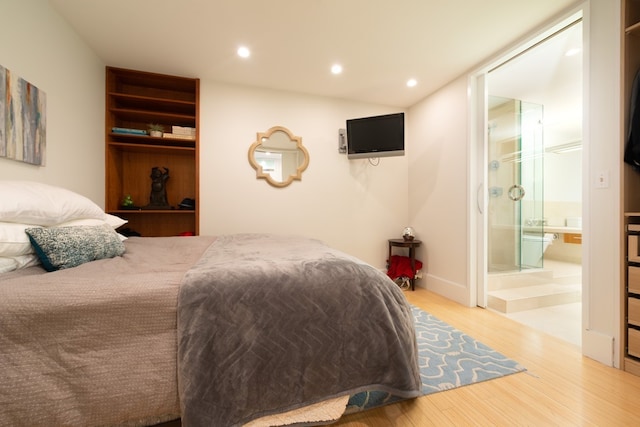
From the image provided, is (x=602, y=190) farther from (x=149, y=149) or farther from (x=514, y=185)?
(x=149, y=149)

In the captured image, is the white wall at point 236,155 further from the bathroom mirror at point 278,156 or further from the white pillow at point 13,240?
the white pillow at point 13,240

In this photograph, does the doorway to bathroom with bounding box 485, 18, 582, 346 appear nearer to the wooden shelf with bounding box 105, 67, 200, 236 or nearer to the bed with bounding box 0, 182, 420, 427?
the bed with bounding box 0, 182, 420, 427

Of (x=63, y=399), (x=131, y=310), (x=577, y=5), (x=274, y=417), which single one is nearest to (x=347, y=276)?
(x=274, y=417)

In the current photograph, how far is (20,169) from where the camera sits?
1.59 meters

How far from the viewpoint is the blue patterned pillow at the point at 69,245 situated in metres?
1.12

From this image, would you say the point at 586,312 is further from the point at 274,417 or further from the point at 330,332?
the point at 274,417

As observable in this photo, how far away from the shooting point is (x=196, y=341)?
0.88 m

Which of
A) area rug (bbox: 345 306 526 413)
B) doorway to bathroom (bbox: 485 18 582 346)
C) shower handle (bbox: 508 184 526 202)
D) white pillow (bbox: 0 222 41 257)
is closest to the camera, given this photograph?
white pillow (bbox: 0 222 41 257)

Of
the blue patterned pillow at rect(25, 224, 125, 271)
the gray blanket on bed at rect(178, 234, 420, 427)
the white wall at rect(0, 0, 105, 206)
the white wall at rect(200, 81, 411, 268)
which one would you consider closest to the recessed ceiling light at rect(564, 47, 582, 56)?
the white wall at rect(200, 81, 411, 268)

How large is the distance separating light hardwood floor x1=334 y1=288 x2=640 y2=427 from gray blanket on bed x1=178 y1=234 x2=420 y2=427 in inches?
6.8

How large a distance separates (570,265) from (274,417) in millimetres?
4951

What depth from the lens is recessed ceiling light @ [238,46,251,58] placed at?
2.32 m

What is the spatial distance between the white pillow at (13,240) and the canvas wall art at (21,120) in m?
0.70

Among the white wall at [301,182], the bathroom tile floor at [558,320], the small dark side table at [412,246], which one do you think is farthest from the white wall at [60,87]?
the bathroom tile floor at [558,320]
